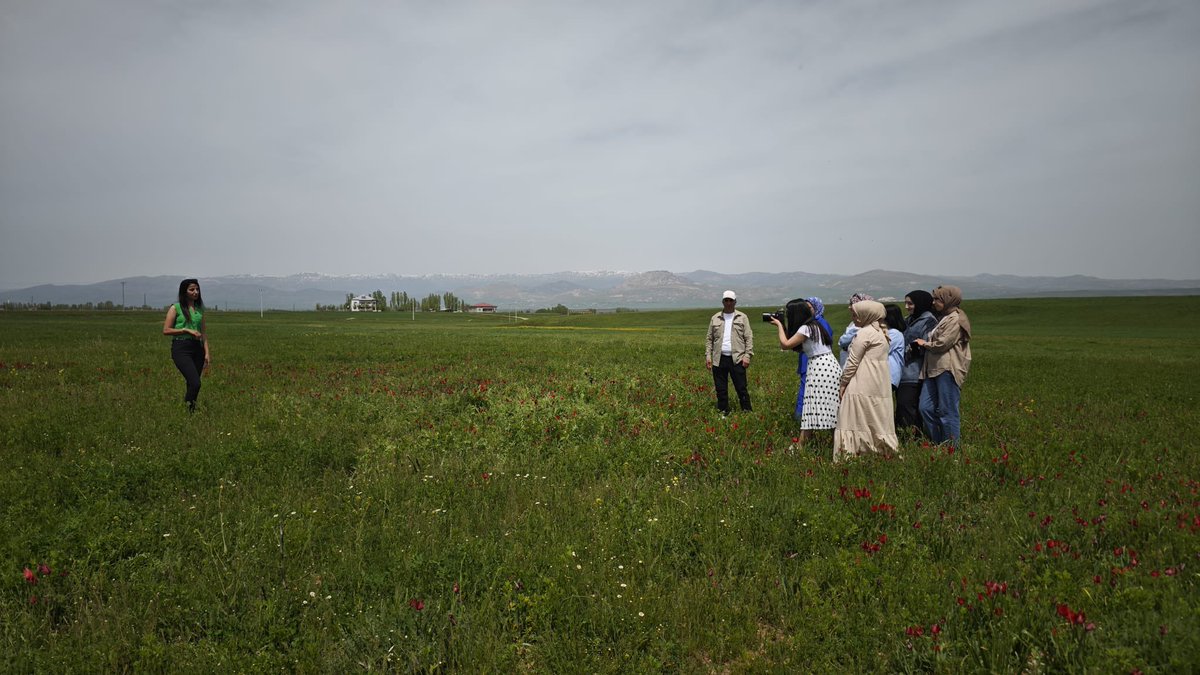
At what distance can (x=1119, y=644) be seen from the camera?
130 inches

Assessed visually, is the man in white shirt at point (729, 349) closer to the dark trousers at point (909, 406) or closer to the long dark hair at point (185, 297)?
the dark trousers at point (909, 406)

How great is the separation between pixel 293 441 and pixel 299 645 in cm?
518

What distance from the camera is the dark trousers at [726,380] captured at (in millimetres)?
10789

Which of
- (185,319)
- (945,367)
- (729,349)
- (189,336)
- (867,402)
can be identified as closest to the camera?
(867,402)

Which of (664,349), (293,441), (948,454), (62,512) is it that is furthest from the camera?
(664,349)

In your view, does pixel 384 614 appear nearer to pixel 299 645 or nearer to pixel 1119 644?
pixel 299 645

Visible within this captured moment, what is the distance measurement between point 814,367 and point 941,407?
203 centimetres

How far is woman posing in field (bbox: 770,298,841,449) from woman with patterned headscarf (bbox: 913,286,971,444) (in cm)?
142

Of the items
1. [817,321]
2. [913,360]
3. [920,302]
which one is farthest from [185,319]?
[920,302]

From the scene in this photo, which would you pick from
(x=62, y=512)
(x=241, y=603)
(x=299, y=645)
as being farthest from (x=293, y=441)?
(x=299, y=645)

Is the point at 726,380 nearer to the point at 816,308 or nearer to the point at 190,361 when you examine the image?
the point at 816,308

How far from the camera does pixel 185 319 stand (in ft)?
33.9

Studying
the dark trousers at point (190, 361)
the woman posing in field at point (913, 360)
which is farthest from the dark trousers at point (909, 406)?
the dark trousers at point (190, 361)

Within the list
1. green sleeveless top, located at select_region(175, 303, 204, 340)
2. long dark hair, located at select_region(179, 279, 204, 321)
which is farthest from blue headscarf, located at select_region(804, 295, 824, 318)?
green sleeveless top, located at select_region(175, 303, 204, 340)
